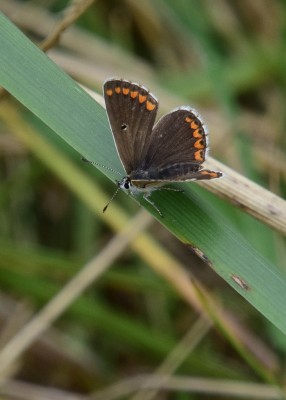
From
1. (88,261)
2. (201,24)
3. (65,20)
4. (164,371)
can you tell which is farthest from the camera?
(201,24)

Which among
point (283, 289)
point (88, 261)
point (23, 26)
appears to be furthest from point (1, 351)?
point (23, 26)

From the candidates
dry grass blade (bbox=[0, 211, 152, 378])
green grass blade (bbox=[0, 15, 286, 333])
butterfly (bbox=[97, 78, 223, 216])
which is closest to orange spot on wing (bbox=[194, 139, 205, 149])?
butterfly (bbox=[97, 78, 223, 216])

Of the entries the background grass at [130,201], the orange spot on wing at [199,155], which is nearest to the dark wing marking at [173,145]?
the orange spot on wing at [199,155]

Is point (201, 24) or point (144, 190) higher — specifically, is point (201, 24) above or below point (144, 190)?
above

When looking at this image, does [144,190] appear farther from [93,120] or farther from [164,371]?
[164,371]

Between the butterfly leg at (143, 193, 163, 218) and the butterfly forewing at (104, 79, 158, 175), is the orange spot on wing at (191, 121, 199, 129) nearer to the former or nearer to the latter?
the butterfly forewing at (104, 79, 158, 175)

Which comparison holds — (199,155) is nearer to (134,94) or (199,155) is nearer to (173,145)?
(173,145)
